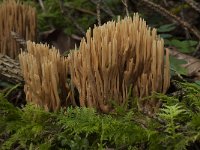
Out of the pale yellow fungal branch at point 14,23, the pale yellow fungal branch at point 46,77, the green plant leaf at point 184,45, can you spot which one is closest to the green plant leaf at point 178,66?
the green plant leaf at point 184,45

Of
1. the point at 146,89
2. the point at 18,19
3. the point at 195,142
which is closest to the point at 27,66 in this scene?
the point at 146,89

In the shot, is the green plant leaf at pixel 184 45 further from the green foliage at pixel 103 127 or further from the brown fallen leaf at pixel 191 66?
the green foliage at pixel 103 127

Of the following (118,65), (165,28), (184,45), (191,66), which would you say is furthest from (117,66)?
(165,28)

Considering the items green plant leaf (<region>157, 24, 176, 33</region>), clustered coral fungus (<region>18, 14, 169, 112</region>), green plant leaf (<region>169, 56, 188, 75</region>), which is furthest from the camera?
green plant leaf (<region>157, 24, 176, 33</region>)

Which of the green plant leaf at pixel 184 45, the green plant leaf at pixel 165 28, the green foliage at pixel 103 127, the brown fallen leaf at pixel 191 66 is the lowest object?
the green foliage at pixel 103 127

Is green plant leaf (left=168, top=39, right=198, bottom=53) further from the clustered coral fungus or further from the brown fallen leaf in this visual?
the clustered coral fungus

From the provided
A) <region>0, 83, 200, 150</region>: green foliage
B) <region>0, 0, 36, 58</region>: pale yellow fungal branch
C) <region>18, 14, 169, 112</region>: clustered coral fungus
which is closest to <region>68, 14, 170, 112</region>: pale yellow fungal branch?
<region>18, 14, 169, 112</region>: clustered coral fungus
